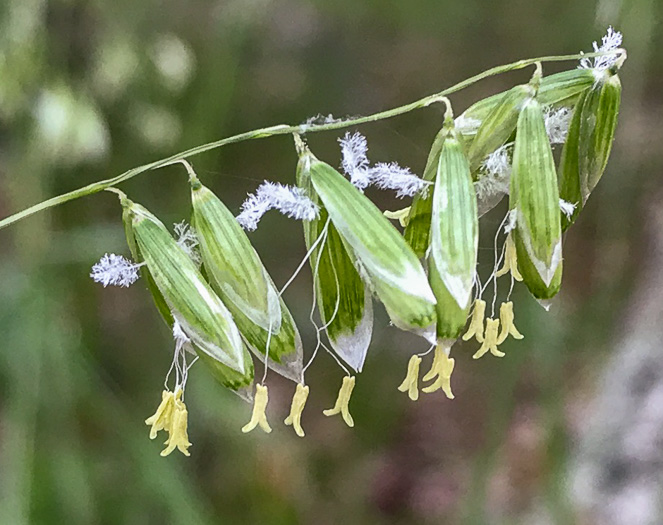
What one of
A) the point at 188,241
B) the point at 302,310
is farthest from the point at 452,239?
the point at 302,310

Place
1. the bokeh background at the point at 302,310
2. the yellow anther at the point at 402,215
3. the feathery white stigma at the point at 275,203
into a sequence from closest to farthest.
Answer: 1. the feathery white stigma at the point at 275,203
2. the yellow anther at the point at 402,215
3. the bokeh background at the point at 302,310

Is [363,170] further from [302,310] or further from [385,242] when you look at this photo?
[302,310]

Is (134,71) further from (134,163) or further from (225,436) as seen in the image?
(225,436)

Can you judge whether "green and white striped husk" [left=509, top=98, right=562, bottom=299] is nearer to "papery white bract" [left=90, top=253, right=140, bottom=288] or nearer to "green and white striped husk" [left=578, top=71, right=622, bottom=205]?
"green and white striped husk" [left=578, top=71, right=622, bottom=205]

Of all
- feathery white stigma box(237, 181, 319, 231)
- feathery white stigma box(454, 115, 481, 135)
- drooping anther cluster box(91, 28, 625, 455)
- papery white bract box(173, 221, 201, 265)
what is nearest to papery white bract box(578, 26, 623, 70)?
drooping anther cluster box(91, 28, 625, 455)

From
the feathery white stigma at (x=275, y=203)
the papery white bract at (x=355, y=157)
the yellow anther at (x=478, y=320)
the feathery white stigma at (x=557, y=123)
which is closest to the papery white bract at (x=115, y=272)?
the feathery white stigma at (x=275, y=203)

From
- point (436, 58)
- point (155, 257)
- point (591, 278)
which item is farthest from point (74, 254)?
point (591, 278)

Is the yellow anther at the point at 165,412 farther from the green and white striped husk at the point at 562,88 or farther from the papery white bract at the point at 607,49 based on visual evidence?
the papery white bract at the point at 607,49
